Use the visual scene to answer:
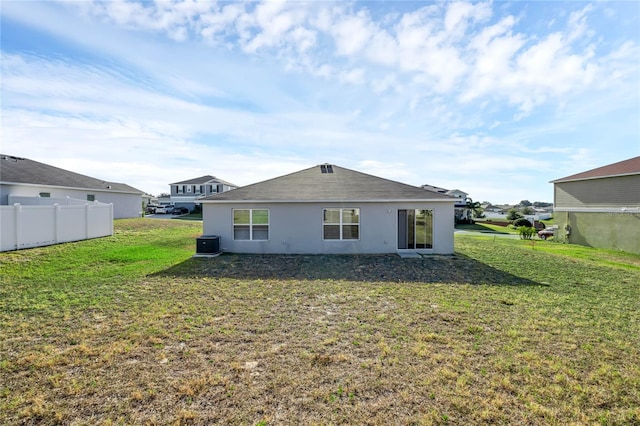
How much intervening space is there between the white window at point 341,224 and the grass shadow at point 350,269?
3.49ft

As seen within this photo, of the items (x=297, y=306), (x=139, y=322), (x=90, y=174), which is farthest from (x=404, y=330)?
(x=90, y=174)

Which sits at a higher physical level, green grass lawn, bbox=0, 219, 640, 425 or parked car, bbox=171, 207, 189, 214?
parked car, bbox=171, 207, 189, 214

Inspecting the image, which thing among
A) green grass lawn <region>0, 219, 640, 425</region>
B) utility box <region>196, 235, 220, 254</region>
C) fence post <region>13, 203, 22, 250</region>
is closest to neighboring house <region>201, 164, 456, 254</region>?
utility box <region>196, 235, 220, 254</region>

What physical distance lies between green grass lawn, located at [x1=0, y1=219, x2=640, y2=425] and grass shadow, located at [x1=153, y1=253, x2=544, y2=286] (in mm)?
200

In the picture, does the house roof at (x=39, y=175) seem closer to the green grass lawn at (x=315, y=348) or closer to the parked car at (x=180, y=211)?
the green grass lawn at (x=315, y=348)

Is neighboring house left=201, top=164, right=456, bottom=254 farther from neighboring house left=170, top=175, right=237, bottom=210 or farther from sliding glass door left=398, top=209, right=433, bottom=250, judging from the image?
neighboring house left=170, top=175, right=237, bottom=210

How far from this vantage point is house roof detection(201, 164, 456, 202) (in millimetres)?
12648

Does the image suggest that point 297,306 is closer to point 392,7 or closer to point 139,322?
point 139,322

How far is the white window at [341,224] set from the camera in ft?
42.3

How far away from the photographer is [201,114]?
1673cm

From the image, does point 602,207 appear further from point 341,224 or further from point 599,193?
point 341,224

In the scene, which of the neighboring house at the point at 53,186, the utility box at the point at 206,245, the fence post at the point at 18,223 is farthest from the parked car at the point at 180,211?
the utility box at the point at 206,245

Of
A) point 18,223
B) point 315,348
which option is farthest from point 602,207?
point 18,223

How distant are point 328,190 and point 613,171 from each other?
734 inches
